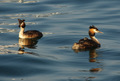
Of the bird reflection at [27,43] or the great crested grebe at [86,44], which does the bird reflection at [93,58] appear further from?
the bird reflection at [27,43]

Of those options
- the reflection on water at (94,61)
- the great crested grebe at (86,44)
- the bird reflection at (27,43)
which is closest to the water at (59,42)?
the reflection on water at (94,61)

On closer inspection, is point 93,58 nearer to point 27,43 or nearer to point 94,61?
point 94,61

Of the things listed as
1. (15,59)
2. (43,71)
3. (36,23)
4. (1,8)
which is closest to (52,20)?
(36,23)

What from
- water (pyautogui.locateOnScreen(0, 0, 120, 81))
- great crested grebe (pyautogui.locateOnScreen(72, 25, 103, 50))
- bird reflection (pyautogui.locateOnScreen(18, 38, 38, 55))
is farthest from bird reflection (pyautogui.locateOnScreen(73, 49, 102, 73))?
bird reflection (pyautogui.locateOnScreen(18, 38, 38, 55))

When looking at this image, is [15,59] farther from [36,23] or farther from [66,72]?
[36,23]

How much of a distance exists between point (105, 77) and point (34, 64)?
390 cm

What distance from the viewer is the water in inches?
711

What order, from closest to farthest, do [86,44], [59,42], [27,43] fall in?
[86,44], [59,42], [27,43]

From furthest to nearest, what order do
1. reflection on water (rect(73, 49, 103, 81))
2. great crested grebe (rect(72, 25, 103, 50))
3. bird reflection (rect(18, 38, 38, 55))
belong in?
1. bird reflection (rect(18, 38, 38, 55))
2. great crested grebe (rect(72, 25, 103, 50))
3. reflection on water (rect(73, 49, 103, 81))

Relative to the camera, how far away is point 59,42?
78.9ft

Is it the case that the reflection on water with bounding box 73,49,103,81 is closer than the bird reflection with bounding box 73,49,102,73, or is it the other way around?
the reflection on water with bounding box 73,49,103,81

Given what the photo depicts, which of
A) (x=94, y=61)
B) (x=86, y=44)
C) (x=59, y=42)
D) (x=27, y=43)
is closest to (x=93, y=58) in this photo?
(x=94, y=61)

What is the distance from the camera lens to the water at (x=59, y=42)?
1805cm

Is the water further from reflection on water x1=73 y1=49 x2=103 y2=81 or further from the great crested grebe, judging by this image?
the great crested grebe
